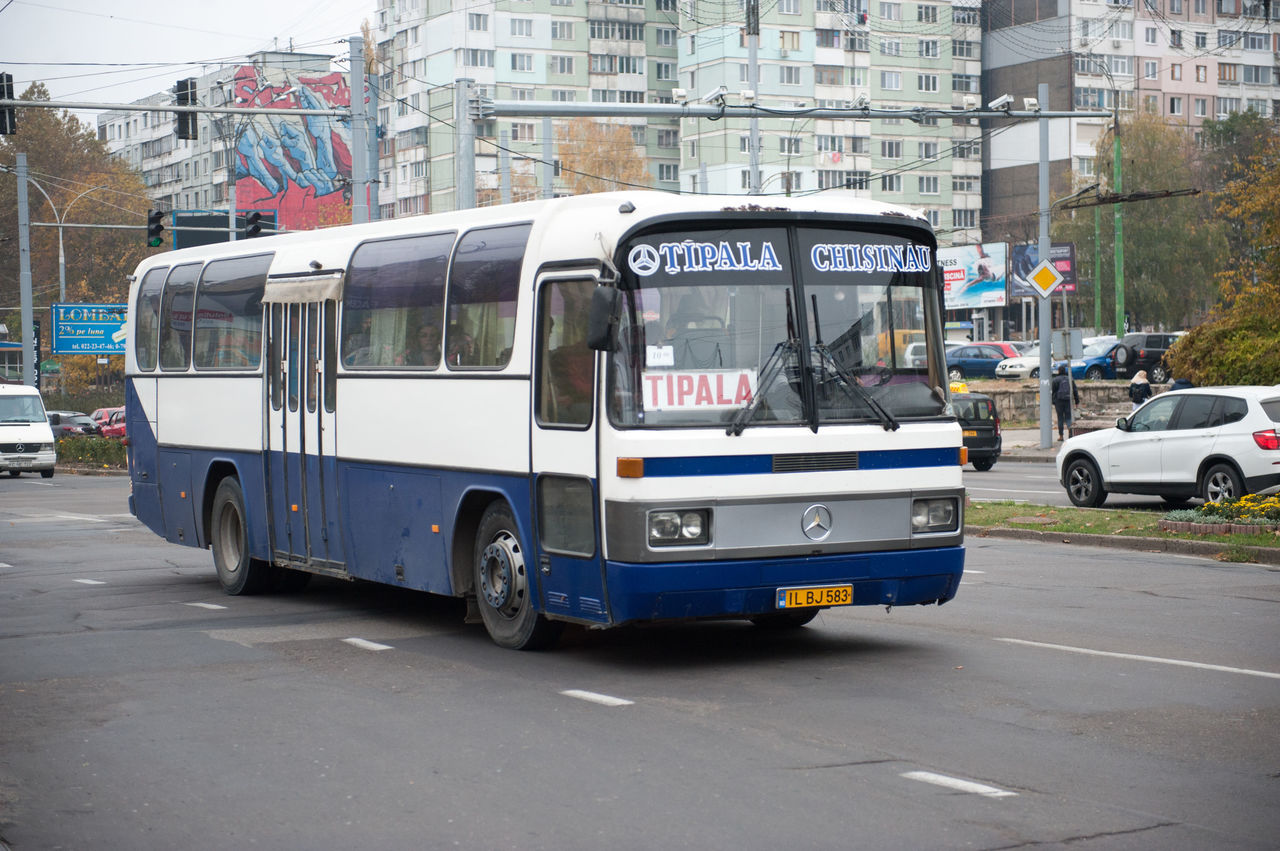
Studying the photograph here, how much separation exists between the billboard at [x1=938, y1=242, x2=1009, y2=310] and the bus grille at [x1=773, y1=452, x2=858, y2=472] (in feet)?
297

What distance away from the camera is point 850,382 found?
34.2 ft

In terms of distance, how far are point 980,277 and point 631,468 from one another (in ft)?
304

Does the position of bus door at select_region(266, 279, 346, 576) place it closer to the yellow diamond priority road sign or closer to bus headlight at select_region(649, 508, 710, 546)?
bus headlight at select_region(649, 508, 710, 546)

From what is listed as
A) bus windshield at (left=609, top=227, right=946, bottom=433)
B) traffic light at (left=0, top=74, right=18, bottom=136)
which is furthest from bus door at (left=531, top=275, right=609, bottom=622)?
traffic light at (left=0, top=74, right=18, bottom=136)

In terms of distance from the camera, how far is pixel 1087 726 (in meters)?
8.34

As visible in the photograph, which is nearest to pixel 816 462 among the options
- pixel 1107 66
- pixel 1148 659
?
pixel 1148 659

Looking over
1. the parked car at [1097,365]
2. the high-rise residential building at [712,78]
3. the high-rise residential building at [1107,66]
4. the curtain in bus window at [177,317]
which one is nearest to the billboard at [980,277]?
the high-rise residential building at [712,78]

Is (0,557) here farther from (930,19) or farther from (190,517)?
(930,19)

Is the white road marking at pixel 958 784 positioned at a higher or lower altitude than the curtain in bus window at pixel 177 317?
lower

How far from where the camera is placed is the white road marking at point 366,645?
11.5 metres

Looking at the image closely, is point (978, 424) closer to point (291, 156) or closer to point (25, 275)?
point (25, 275)

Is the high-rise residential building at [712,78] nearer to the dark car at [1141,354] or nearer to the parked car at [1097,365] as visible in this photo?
the parked car at [1097,365]

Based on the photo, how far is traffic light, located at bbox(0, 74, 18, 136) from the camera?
27172 mm

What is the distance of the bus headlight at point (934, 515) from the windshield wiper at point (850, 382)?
1.73 ft
